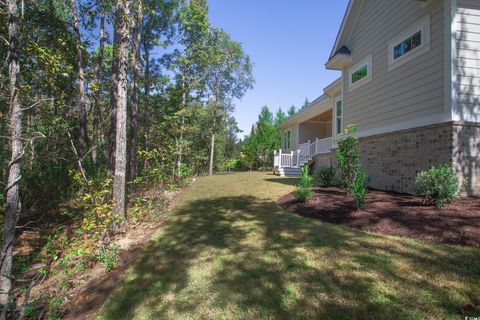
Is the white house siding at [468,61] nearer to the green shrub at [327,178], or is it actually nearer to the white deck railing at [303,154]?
the green shrub at [327,178]

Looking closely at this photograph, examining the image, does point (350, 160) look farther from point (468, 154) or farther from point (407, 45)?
point (407, 45)

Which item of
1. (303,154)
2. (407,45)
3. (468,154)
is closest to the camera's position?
(468,154)

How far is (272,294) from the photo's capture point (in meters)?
2.93

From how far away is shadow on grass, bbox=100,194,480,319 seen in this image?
2621mm

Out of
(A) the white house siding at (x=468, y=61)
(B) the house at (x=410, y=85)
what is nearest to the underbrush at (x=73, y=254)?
(B) the house at (x=410, y=85)

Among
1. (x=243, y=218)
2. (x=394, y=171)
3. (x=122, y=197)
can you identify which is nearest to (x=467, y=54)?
(x=394, y=171)

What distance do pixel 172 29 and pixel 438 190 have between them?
16.5m

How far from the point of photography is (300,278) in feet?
10.4

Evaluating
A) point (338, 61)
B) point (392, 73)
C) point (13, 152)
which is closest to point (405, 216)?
point (392, 73)

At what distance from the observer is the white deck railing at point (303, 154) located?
46.0ft

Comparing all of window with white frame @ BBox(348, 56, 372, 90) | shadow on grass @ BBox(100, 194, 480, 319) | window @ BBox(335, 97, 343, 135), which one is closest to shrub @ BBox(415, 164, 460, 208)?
shadow on grass @ BBox(100, 194, 480, 319)

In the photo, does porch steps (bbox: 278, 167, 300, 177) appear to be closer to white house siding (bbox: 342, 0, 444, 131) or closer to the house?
the house

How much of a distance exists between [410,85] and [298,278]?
6.47m

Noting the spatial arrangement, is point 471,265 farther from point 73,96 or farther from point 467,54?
point 73,96
